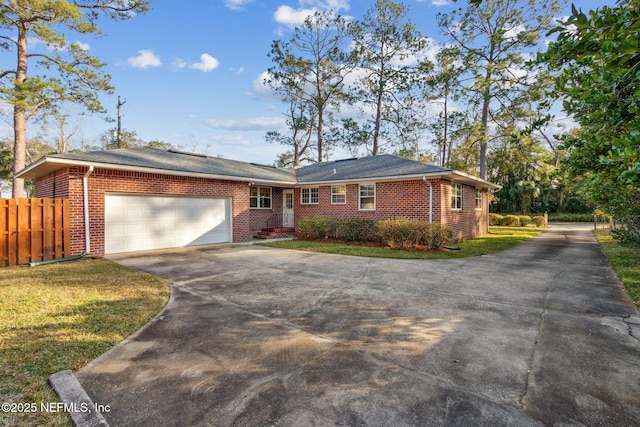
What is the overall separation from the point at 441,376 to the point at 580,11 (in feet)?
12.4

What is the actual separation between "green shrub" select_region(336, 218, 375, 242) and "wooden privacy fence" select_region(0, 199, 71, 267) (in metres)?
9.91

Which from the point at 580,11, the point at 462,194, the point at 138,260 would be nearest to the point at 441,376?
the point at 580,11

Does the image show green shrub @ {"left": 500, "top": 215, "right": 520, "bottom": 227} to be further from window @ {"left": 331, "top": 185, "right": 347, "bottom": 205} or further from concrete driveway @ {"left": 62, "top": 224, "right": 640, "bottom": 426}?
concrete driveway @ {"left": 62, "top": 224, "right": 640, "bottom": 426}

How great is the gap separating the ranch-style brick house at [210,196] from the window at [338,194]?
0.05m

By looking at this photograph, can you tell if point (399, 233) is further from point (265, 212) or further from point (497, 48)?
point (497, 48)

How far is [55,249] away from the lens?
8672 millimetres

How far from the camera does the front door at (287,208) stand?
17.1 m

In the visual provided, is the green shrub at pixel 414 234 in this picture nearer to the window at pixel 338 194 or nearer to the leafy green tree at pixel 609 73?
the window at pixel 338 194

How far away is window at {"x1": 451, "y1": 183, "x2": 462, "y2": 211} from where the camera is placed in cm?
1362

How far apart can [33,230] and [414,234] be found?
1207 cm

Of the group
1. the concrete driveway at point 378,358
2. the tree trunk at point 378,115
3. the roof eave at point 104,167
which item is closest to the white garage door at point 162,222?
the roof eave at point 104,167

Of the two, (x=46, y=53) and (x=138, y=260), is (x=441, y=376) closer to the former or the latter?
(x=138, y=260)

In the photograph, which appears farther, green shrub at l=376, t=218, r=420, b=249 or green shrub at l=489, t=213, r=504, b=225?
green shrub at l=489, t=213, r=504, b=225

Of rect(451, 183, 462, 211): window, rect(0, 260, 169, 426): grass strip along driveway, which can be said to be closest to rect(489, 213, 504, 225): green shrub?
rect(451, 183, 462, 211): window
